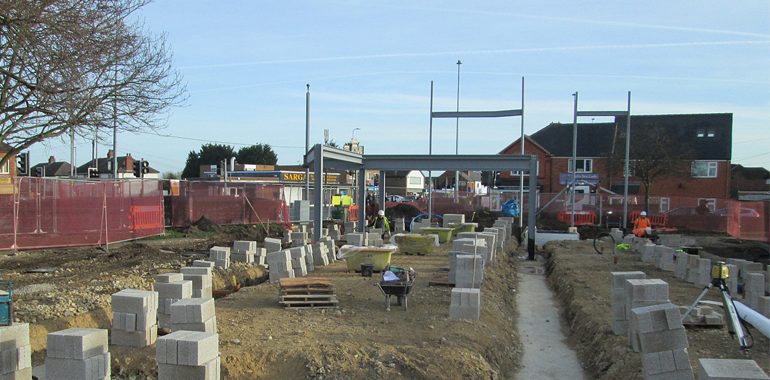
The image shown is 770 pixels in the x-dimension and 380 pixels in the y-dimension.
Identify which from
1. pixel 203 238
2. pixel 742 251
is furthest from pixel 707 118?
pixel 203 238

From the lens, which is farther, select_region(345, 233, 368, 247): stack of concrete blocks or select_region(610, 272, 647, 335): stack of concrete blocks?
select_region(345, 233, 368, 247): stack of concrete blocks

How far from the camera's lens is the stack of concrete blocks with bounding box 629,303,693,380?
6.82 m

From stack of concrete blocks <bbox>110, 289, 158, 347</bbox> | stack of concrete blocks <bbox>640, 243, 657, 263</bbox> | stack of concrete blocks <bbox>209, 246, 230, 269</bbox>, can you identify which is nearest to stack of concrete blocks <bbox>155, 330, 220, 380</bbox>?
stack of concrete blocks <bbox>110, 289, 158, 347</bbox>

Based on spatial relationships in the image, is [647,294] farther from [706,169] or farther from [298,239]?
[706,169]

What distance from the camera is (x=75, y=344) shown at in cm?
656

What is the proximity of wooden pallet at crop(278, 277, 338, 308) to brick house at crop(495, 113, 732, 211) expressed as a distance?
36985 mm

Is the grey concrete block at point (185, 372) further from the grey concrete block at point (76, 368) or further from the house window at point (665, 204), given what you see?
the house window at point (665, 204)

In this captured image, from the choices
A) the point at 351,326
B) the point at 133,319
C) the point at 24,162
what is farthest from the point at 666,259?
the point at 24,162

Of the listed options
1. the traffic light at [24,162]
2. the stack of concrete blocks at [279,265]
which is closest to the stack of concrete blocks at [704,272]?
→ the stack of concrete blocks at [279,265]

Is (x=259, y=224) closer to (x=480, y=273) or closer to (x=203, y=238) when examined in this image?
(x=203, y=238)

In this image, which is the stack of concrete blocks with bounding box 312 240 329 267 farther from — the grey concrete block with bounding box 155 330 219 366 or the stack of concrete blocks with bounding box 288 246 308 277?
the grey concrete block with bounding box 155 330 219 366

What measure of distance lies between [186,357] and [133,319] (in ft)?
6.44

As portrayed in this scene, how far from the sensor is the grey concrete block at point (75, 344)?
21.5 ft

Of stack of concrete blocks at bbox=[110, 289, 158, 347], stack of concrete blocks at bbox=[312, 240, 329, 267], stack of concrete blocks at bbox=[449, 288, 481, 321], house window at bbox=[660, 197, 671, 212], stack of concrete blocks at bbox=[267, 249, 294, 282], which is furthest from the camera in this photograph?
house window at bbox=[660, 197, 671, 212]
